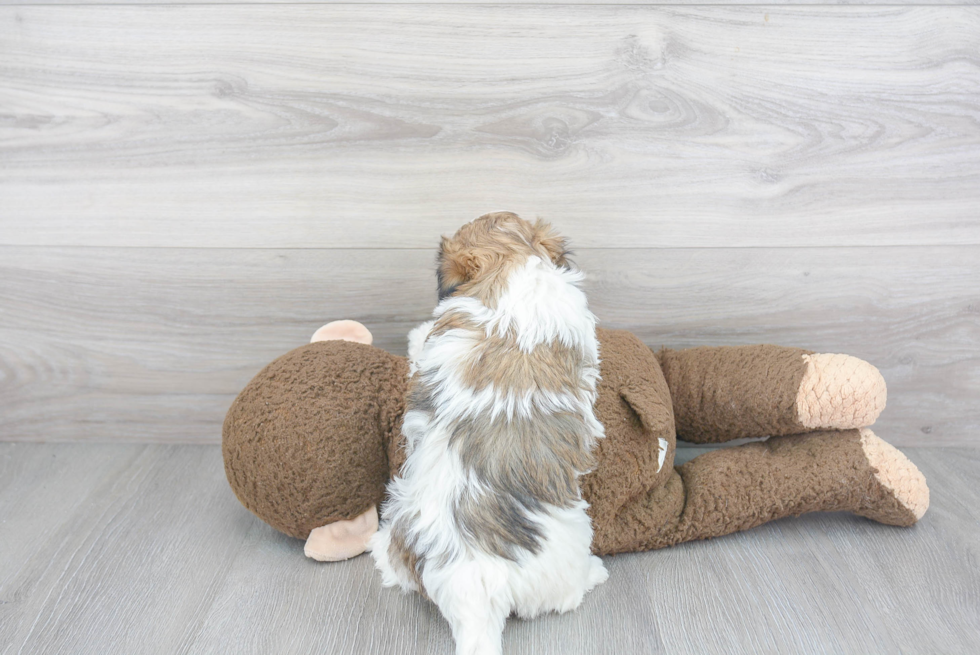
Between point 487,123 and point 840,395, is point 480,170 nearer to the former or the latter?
point 487,123

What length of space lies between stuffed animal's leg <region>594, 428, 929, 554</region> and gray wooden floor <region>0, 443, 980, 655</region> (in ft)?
A: 0.13

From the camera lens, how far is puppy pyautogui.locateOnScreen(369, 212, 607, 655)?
95 centimetres

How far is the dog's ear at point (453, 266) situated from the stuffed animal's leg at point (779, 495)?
1.56ft

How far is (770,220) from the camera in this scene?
4.54 feet

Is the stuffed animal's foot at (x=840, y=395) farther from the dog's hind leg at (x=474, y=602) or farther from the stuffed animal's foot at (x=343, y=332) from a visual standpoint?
the stuffed animal's foot at (x=343, y=332)

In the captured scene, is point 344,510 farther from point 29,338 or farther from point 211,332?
point 29,338

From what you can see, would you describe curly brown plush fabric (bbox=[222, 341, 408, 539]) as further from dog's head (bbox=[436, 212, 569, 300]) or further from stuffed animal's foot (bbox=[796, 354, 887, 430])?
stuffed animal's foot (bbox=[796, 354, 887, 430])

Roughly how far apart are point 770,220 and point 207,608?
47.2 inches

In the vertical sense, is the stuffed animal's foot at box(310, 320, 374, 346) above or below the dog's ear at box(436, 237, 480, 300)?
below

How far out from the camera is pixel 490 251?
41.4 inches

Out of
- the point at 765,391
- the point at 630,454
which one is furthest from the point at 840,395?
the point at 630,454

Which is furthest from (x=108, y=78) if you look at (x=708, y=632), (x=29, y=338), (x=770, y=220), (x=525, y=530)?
(x=708, y=632)

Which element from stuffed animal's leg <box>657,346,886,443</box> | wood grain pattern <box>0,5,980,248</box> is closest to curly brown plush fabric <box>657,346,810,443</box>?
stuffed animal's leg <box>657,346,886,443</box>

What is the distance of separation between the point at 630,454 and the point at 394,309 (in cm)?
56
